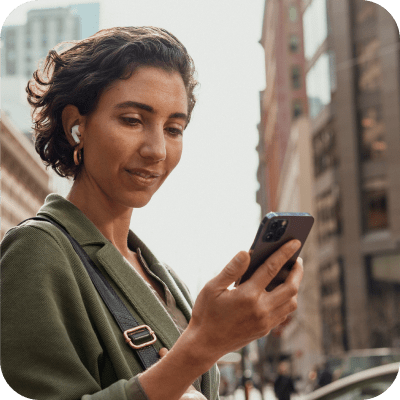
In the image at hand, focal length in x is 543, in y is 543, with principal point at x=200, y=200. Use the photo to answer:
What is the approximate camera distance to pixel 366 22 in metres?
25.5

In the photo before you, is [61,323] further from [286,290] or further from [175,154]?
[175,154]

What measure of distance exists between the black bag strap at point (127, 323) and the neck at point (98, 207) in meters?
0.21

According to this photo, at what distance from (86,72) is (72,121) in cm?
13

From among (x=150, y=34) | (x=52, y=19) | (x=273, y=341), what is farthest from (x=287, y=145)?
(x=150, y=34)

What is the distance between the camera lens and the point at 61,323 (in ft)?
3.48

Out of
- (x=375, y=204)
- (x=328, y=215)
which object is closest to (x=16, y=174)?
(x=375, y=204)

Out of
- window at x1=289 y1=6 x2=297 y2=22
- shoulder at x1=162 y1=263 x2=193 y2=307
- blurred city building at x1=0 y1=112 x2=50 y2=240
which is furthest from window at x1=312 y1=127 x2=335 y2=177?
shoulder at x1=162 y1=263 x2=193 y2=307

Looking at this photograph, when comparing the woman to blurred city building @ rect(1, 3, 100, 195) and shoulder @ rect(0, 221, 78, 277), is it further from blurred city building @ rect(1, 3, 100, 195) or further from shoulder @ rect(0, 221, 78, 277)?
blurred city building @ rect(1, 3, 100, 195)

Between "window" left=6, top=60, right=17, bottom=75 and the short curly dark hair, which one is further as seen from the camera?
"window" left=6, top=60, right=17, bottom=75

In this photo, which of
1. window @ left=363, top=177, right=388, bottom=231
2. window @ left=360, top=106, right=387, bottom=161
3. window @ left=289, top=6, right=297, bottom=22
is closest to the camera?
window @ left=363, top=177, right=388, bottom=231

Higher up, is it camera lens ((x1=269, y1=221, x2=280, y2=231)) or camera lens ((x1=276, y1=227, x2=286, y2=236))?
camera lens ((x1=269, y1=221, x2=280, y2=231))

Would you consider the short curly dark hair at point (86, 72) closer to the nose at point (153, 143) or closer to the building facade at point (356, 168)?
the nose at point (153, 143)

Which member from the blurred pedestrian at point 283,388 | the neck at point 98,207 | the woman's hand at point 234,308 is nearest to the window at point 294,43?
the blurred pedestrian at point 283,388

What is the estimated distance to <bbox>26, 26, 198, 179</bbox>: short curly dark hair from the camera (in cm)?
134
